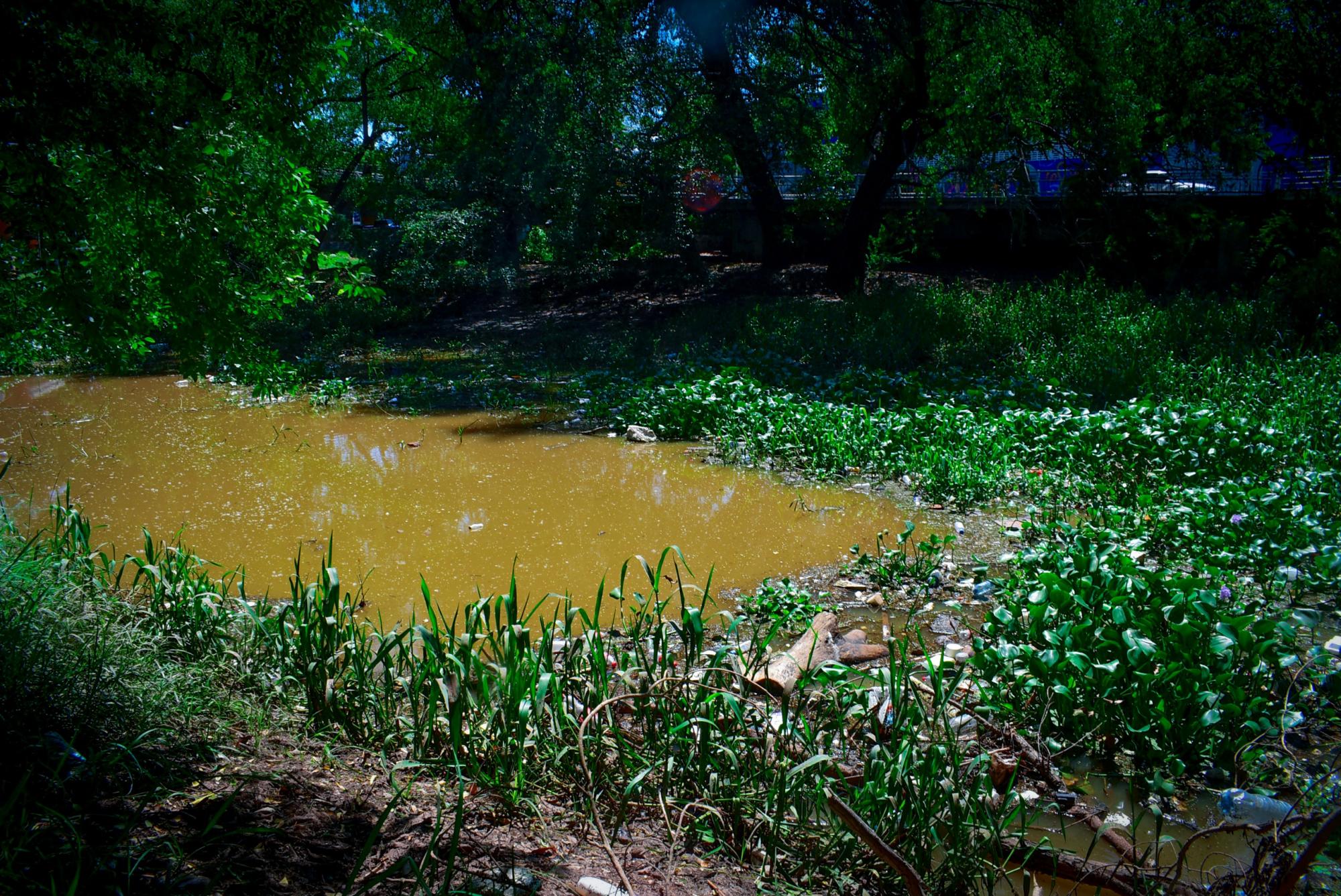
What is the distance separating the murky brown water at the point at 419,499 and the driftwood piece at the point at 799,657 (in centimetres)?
74

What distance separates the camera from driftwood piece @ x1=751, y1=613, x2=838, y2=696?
12.1 feet

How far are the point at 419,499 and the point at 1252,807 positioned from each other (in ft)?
17.3

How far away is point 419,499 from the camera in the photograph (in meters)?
6.75

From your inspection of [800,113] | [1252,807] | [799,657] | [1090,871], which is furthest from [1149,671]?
[800,113]

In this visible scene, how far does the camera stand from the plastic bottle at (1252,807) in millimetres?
3092

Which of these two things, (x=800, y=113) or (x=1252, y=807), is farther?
(x=800, y=113)

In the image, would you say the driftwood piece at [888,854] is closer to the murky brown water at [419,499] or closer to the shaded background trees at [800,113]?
the murky brown water at [419,499]

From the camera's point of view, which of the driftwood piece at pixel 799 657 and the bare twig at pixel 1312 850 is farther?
the driftwood piece at pixel 799 657

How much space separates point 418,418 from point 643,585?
4.90m

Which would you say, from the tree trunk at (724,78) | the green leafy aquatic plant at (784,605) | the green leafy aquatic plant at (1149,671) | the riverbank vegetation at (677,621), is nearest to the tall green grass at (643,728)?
the riverbank vegetation at (677,621)

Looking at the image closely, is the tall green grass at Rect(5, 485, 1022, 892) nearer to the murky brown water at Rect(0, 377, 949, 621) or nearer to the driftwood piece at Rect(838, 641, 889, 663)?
the driftwood piece at Rect(838, 641, 889, 663)

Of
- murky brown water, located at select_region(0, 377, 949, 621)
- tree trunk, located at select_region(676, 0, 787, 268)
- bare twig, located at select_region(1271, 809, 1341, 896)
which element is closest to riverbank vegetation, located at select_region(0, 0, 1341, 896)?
bare twig, located at select_region(1271, 809, 1341, 896)

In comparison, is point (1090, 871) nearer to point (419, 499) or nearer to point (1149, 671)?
point (1149, 671)

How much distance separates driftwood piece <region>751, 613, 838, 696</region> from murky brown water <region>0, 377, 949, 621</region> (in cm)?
74
